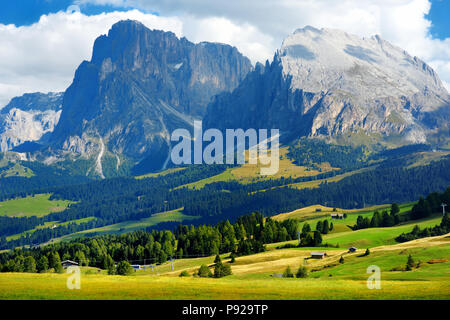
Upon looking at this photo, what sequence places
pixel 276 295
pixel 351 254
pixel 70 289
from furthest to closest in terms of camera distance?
pixel 351 254, pixel 70 289, pixel 276 295

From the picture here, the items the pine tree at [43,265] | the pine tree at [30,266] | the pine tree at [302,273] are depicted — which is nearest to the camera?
the pine tree at [302,273]

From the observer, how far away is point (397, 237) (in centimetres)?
15750

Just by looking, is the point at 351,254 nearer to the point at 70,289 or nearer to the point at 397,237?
the point at 397,237

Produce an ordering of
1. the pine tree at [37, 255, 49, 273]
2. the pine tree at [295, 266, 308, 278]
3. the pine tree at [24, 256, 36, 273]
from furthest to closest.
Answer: the pine tree at [37, 255, 49, 273] → the pine tree at [24, 256, 36, 273] → the pine tree at [295, 266, 308, 278]

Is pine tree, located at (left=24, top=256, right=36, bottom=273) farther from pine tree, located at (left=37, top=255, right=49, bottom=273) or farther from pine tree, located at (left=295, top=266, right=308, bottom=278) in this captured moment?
pine tree, located at (left=295, top=266, right=308, bottom=278)

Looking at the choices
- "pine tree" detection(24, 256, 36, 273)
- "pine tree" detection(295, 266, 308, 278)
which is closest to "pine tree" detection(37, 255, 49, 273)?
"pine tree" detection(24, 256, 36, 273)

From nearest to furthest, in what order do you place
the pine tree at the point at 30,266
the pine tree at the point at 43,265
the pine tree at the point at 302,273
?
the pine tree at the point at 302,273
the pine tree at the point at 30,266
the pine tree at the point at 43,265

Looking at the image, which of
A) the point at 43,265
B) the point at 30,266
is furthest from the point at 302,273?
the point at 30,266

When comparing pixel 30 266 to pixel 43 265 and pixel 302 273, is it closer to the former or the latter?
pixel 43 265

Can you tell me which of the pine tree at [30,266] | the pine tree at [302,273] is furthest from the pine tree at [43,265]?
the pine tree at [302,273]

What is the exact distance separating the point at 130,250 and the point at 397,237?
308ft

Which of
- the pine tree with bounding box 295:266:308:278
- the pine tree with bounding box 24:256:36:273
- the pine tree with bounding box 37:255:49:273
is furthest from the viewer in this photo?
the pine tree with bounding box 37:255:49:273

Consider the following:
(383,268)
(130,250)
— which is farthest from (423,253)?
(130,250)

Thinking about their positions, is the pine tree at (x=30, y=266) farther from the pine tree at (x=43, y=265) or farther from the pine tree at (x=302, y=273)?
the pine tree at (x=302, y=273)
